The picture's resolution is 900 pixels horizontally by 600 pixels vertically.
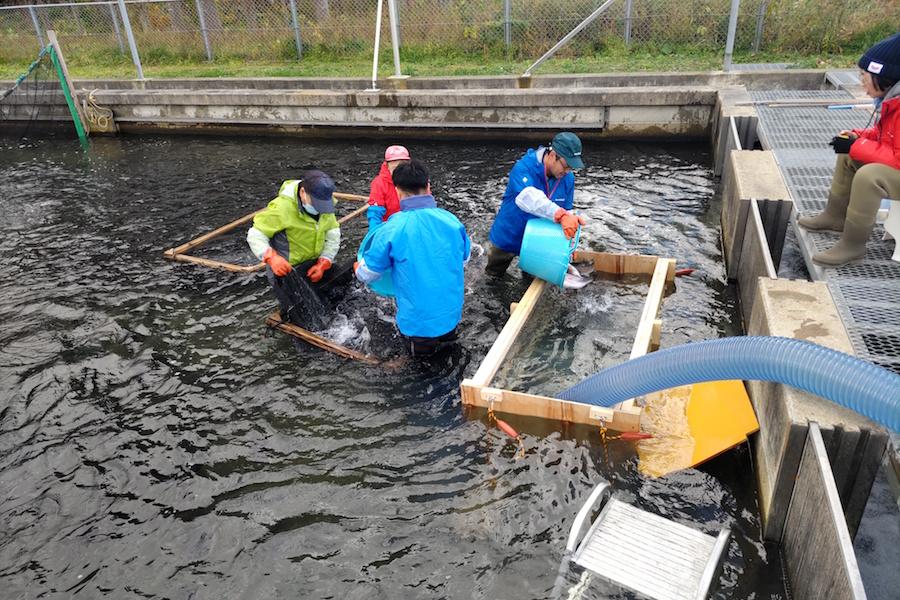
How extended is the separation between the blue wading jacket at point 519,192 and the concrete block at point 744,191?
1692 millimetres

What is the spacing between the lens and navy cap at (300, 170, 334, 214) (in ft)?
18.5

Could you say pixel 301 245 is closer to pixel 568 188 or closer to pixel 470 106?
pixel 568 188

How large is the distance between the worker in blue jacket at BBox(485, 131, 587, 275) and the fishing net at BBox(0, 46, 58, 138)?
14.0m

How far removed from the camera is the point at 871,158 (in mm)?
4684

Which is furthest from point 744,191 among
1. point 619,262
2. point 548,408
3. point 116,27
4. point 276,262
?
point 116,27

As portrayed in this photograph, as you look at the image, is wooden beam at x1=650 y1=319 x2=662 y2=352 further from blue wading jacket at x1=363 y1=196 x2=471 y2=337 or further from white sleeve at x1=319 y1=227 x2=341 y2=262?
white sleeve at x1=319 y1=227 x2=341 y2=262

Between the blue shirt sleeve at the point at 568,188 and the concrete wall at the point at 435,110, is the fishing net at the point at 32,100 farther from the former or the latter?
the blue shirt sleeve at the point at 568,188

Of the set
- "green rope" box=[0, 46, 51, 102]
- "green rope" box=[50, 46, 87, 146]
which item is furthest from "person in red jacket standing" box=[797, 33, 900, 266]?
"green rope" box=[0, 46, 51, 102]

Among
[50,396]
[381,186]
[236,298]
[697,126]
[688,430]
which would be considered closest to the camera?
[688,430]

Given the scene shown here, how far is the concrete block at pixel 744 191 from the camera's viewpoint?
20.2 ft

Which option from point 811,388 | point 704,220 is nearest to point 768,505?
point 811,388

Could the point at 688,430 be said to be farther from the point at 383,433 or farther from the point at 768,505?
the point at 383,433

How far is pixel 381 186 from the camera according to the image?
21.6ft

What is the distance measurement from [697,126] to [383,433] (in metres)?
9.36
